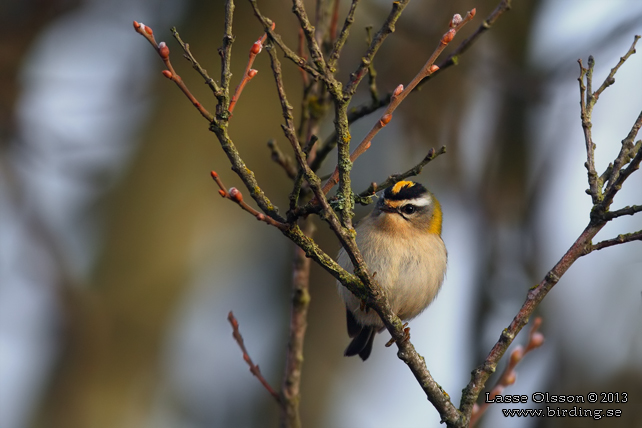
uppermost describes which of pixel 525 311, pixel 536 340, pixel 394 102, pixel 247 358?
pixel 394 102

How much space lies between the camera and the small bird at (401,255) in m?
4.39

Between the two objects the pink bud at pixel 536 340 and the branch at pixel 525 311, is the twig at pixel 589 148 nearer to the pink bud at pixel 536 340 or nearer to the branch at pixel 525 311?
the branch at pixel 525 311

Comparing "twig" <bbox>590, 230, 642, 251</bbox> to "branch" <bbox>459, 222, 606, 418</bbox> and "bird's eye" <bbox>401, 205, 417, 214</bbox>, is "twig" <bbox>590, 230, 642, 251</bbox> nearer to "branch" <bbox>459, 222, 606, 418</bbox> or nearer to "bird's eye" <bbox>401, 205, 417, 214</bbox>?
"branch" <bbox>459, 222, 606, 418</bbox>

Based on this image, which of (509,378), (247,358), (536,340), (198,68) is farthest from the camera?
(247,358)

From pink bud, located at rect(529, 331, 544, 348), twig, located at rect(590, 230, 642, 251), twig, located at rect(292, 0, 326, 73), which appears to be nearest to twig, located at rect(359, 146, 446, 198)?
twig, located at rect(292, 0, 326, 73)

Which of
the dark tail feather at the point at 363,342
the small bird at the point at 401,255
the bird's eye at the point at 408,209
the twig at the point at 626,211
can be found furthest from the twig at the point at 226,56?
the dark tail feather at the point at 363,342

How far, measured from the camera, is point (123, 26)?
8047 mm

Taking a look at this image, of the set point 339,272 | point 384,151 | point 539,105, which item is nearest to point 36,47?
point 384,151

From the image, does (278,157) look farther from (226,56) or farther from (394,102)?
(226,56)

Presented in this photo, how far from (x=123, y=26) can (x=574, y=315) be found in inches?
254

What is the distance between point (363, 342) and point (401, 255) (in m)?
1.08

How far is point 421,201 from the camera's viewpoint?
4969 millimetres

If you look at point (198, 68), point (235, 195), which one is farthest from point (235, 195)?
point (198, 68)

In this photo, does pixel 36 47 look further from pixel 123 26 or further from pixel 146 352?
pixel 146 352
